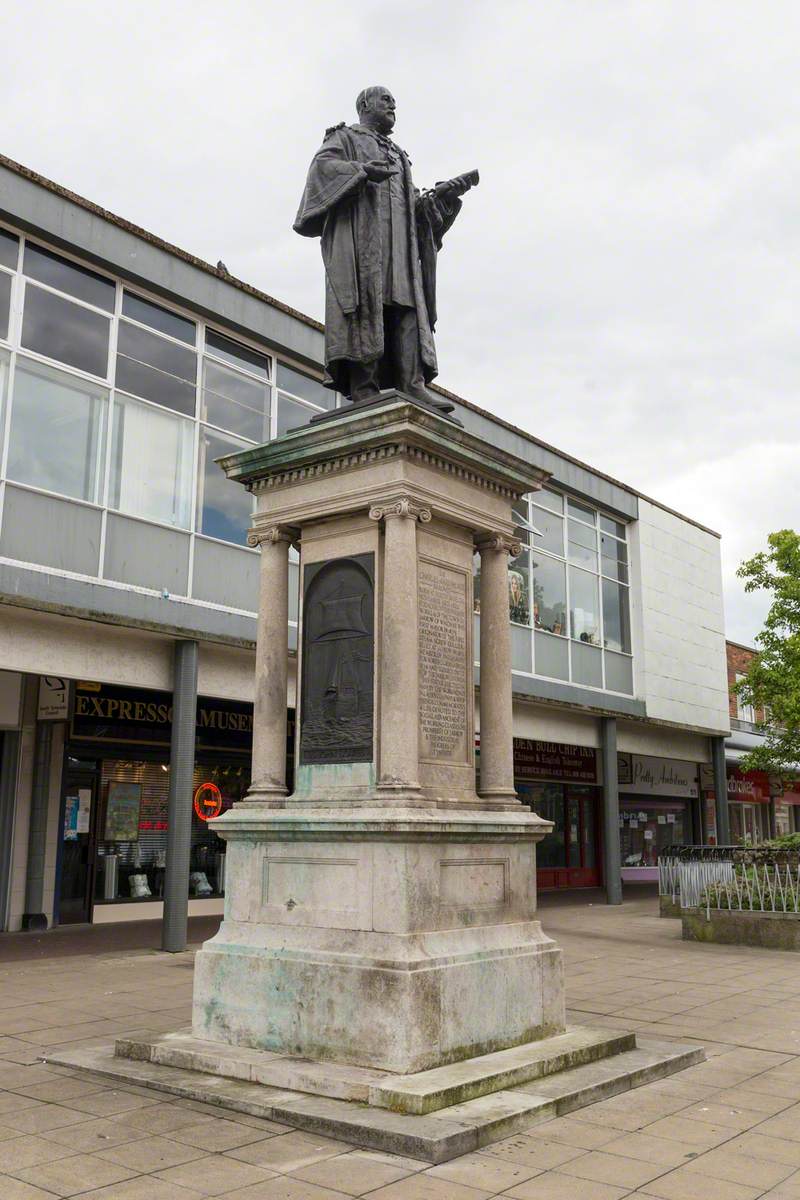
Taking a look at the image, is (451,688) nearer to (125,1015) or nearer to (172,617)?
(125,1015)

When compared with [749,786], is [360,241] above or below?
above

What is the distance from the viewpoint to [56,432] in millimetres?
14461

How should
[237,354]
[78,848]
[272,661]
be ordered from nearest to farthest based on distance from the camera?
1. [272,661]
2. [237,354]
3. [78,848]

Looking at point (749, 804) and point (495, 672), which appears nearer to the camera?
point (495, 672)

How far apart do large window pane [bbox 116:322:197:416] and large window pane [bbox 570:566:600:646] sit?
11.4m

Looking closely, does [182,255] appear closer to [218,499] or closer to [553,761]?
[218,499]

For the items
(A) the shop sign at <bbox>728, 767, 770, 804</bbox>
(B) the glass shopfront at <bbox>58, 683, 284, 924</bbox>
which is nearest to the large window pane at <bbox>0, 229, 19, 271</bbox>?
(B) the glass shopfront at <bbox>58, 683, 284, 924</bbox>

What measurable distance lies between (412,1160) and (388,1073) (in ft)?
3.22

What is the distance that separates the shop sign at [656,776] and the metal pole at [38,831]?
18284 millimetres

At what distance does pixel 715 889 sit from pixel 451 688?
1063 centimetres

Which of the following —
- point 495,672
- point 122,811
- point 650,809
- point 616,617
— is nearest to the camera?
point 495,672

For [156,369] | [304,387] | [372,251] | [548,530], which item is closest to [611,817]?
[548,530]

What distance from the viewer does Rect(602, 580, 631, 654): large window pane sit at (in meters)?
25.9

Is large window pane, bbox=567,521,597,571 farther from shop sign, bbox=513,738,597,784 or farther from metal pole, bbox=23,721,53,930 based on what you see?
metal pole, bbox=23,721,53,930
